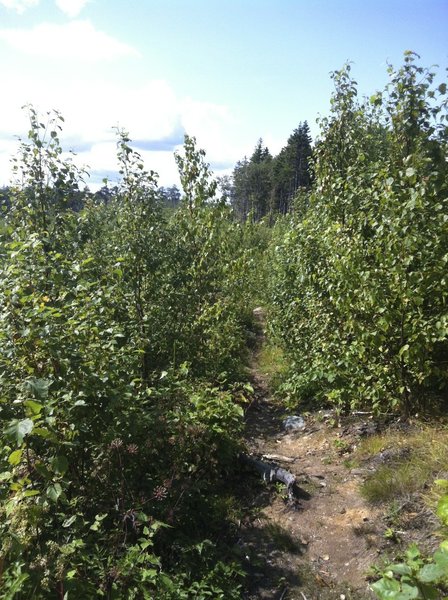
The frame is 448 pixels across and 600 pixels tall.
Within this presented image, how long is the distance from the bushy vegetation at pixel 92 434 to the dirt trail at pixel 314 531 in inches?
13.2

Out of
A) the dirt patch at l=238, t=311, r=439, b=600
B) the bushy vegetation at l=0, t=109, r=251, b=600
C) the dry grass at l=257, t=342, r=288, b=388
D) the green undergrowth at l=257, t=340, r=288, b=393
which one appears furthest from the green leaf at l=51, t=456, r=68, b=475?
the dry grass at l=257, t=342, r=288, b=388

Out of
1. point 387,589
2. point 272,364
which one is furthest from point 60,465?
point 272,364

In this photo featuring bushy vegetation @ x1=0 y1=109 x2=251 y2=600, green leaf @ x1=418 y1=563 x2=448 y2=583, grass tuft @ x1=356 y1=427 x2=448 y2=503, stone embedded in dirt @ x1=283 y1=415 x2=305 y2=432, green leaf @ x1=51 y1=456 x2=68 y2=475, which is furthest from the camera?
stone embedded in dirt @ x1=283 y1=415 x2=305 y2=432

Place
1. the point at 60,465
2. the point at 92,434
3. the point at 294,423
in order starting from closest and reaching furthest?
1. the point at 60,465
2. the point at 92,434
3. the point at 294,423

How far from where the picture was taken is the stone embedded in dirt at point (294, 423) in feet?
20.4

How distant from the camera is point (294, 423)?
20.7ft

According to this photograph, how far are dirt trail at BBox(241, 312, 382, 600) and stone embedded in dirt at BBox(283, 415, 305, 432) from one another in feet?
1.71

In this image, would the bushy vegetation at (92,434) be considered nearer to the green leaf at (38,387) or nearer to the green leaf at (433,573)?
the green leaf at (38,387)

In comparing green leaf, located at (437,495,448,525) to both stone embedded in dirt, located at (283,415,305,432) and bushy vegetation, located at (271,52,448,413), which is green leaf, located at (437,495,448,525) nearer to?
bushy vegetation, located at (271,52,448,413)

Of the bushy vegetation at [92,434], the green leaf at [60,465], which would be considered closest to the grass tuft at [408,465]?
the bushy vegetation at [92,434]

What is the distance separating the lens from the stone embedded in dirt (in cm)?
622

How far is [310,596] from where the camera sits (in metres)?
3.25

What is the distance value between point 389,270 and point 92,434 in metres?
3.25

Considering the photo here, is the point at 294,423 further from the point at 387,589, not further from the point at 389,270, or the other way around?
the point at 387,589
